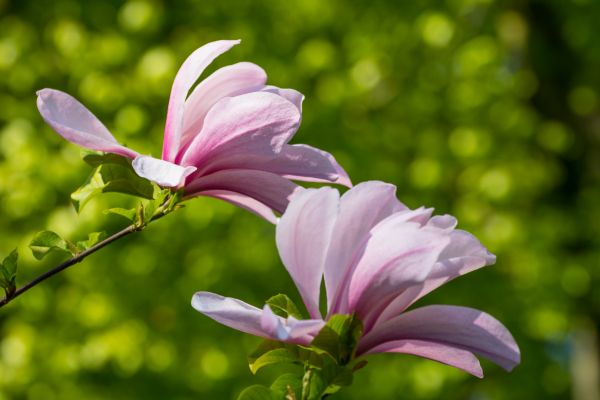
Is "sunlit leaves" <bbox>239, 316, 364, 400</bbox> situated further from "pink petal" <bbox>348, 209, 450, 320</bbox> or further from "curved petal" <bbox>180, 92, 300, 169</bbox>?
"curved petal" <bbox>180, 92, 300, 169</bbox>

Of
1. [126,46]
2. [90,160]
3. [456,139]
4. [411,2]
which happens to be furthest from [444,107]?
[90,160]

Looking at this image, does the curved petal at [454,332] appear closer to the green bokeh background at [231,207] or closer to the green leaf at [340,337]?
the green leaf at [340,337]

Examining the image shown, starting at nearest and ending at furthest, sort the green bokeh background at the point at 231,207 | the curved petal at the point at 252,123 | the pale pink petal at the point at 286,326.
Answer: the pale pink petal at the point at 286,326 < the curved petal at the point at 252,123 < the green bokeh background at the point at 231,207

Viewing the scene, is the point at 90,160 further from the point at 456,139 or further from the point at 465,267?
the point at 456,139

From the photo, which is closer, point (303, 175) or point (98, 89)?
point (303, 175)

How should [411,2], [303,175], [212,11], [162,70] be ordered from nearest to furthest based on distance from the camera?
[303,175]
[162,70]
[212,11]
[411,2]

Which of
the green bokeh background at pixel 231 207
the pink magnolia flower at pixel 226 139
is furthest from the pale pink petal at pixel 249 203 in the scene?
the green bokeh background at pixel 231 207
